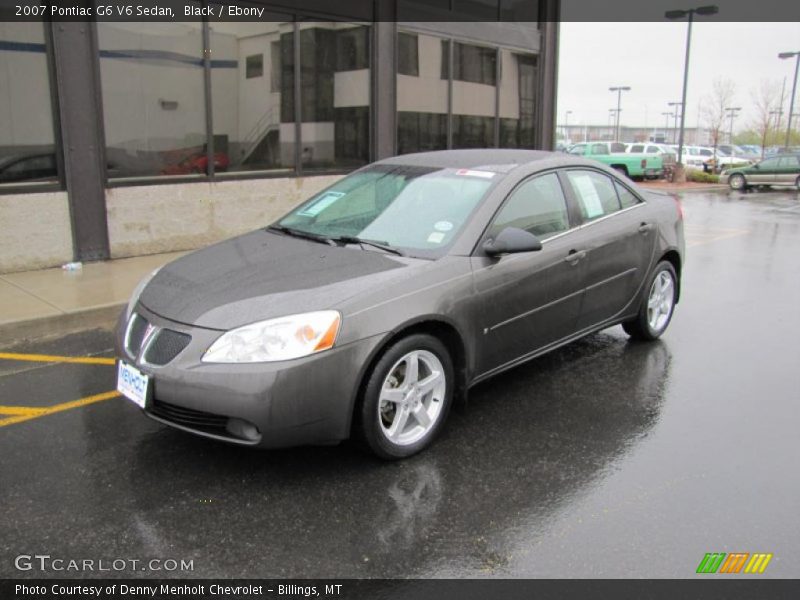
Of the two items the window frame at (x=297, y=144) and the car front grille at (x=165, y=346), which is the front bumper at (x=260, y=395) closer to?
the car front grille at (x=165, y=346)

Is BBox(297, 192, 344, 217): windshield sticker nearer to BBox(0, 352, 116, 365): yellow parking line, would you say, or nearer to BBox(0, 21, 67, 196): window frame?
BBox(0, 352, 116, 365): yellow parking line

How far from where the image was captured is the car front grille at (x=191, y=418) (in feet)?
11.0

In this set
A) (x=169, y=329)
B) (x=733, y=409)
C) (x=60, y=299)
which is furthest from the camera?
(x=60, y=299)

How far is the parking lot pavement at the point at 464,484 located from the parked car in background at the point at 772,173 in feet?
77.9

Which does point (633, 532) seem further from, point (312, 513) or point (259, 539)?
point (259, 539)

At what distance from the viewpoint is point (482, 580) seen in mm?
2832

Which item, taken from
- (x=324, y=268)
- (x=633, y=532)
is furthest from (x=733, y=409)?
(x=324, y=268)

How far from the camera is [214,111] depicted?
33.1ft

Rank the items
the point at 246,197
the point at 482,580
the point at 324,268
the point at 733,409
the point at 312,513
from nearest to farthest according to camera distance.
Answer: the point at 482,580
the point at 312,513
the point at 324,268
the point at 733,409
the point at 246,197

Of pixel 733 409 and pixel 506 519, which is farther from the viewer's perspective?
pixel 733 409

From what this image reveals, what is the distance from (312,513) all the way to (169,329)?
1134 mm

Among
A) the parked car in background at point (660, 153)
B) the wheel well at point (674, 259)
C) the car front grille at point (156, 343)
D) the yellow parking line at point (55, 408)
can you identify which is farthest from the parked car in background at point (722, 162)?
the car front grille at point (156, 343)

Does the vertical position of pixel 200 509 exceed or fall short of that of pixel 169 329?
it falls short

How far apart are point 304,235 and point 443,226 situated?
923mm
